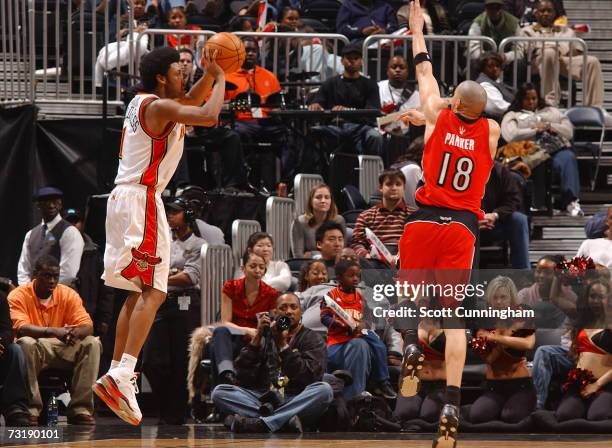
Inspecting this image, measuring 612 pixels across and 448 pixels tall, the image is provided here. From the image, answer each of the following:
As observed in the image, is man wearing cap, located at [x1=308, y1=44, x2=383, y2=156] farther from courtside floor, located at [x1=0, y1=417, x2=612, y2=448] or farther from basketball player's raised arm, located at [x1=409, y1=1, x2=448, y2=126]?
basketball player's raised arm, located at [x1=409, y1=1, x2=448, y2=126]

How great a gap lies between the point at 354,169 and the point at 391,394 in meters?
3.98

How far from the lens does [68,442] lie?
31.4ft

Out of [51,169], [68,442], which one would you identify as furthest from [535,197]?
[68,442]

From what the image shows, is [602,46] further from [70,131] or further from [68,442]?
[68,442]

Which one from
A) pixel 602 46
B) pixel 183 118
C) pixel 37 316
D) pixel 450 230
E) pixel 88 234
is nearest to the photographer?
pixel 183 118

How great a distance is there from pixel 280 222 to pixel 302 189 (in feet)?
1.66

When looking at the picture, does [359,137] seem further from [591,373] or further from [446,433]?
[446,433]

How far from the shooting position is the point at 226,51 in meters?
8.95

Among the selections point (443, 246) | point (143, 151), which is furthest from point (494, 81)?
point (143, 151)

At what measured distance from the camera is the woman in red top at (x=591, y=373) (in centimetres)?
1116

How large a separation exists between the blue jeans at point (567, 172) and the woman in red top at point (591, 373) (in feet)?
11.3

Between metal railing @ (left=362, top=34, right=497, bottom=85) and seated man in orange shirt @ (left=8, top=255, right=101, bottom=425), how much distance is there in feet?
16.5

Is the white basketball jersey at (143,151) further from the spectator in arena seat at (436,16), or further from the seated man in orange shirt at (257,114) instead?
the spectator in arena seat at (436,16)

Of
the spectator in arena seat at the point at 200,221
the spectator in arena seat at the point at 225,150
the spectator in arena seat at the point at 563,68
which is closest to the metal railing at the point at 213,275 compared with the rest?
the spectator in arena seat at the point at 200,221
